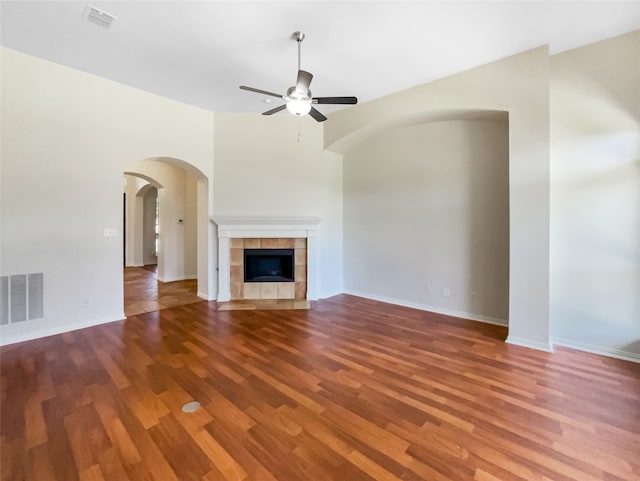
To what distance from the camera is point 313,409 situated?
6.93ft

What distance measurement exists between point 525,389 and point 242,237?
435 cm

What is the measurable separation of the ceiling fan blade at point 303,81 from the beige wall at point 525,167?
208 cm

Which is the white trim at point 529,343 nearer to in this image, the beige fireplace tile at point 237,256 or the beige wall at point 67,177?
the beige fireplace tile at point 237,256

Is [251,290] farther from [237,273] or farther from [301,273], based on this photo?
[301,273]

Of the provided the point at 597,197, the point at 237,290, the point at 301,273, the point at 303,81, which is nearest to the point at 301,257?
the point at 301,273

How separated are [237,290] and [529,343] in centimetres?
436

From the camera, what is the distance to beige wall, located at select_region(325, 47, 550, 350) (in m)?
3.11

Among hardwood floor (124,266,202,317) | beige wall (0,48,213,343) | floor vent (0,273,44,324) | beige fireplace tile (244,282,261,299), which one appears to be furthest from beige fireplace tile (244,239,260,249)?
floor vent (0,273,44,324)

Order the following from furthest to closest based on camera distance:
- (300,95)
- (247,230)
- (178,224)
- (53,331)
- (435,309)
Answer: (178,224)
(247,230)
(435,309)
(53,331)
(300,95)

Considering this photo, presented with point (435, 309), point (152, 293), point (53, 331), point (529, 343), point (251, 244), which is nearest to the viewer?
point (529, 343)

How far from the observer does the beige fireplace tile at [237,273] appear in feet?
16.8

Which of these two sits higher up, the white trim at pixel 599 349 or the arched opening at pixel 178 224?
the arched opening at pixel 178 224

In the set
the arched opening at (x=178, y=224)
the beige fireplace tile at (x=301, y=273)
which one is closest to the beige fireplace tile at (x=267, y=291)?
the beige fireplace tile at (x=301, y=273)

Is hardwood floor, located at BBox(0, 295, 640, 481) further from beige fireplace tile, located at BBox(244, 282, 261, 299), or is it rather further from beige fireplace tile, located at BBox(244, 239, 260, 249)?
beige fireplace tile, located at BBox(244, 239, 260, 249)
